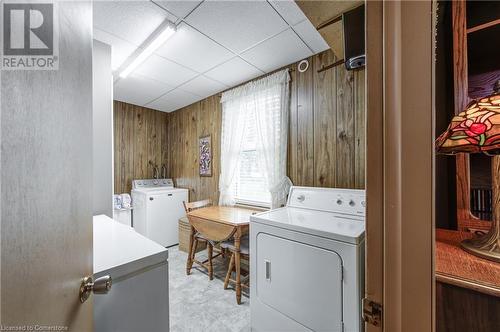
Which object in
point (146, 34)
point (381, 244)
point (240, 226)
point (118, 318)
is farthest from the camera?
point (240, 226)

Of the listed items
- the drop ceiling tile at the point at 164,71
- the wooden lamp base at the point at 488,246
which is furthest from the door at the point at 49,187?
the drop ceiling tile at the point at 164,71

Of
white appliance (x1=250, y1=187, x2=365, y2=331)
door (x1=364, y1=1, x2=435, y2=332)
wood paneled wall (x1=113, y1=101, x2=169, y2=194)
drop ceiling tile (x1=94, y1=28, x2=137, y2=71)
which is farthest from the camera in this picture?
wood paneled wall (x1=113, y1=101, x2=169, y2=194)

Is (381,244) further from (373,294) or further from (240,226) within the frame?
(240,226)

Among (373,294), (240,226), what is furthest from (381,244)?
(240,226)

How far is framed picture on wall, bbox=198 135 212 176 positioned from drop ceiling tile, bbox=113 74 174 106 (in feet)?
3.20

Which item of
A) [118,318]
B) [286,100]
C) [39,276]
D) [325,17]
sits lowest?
[118,318]

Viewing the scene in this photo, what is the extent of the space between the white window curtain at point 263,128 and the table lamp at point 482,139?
1.67 m

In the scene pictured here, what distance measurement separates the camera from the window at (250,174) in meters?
2.85

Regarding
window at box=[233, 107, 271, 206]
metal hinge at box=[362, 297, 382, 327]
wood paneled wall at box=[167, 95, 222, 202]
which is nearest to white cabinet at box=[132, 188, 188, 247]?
wood paneled wall at box=[167, 95, 222, 202]

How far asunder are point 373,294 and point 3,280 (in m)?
0.75

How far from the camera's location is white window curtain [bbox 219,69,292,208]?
8.10ft

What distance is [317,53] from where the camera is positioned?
7.36 ft

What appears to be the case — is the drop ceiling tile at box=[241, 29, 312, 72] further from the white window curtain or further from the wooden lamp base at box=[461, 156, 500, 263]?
the wooden lamp base at box=[461, 156, 500, 263]

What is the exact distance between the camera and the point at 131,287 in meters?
0.81
